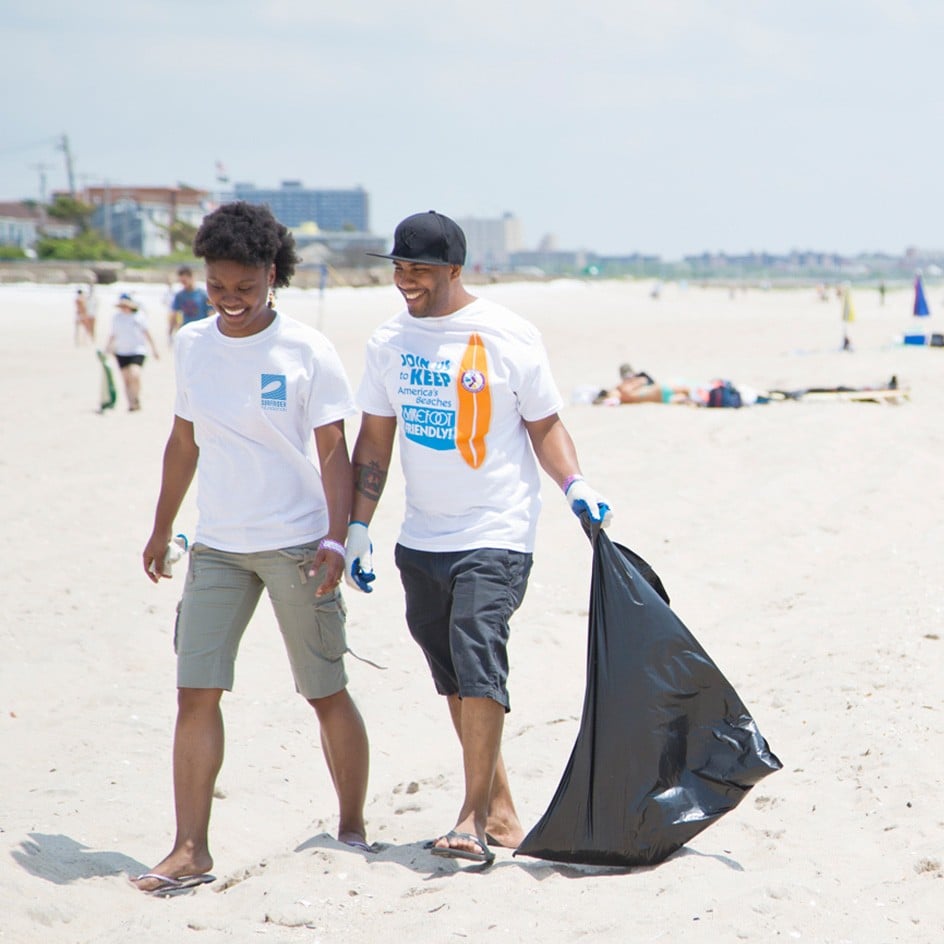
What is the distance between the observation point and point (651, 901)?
3191 millimetres

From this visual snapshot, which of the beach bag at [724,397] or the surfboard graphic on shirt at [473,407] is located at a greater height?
the surfboard graphic on shirt at [473,407]

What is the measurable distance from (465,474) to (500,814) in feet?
3.23

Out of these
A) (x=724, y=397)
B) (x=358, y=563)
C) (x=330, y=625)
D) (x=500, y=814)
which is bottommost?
(x=500, y=814)

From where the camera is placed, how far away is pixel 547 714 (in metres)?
5.17

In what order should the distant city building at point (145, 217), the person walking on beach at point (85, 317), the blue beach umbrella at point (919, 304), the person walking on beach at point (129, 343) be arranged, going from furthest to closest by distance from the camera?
the distant city building at point (145, 217) < the person walking on beach at point (85, 317) < the blue beach umbrella at point (919, 304) < the person walking on beach at point (129, 343)

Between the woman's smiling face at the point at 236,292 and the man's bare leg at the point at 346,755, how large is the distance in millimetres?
1069

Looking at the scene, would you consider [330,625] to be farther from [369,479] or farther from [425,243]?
[425,243]

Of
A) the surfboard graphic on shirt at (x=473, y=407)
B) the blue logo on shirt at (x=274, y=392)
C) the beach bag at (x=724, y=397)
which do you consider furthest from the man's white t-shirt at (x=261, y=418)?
the beach bag at (x=724, y=397)

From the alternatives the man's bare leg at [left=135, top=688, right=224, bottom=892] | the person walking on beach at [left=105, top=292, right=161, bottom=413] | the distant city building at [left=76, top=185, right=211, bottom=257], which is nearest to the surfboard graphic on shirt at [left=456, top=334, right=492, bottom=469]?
the man's bare leg at [left=135, top=688, right=224, bottom=892]

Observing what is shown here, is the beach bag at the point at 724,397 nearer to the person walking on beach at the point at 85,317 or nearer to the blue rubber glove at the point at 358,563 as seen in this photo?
the blue rubber glove at the point at 358,563

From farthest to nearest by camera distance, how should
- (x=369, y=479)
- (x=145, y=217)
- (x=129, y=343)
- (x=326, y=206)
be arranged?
(x=326, y=206) < (x=145, y=217) < (x=129, y=343) < (x=369, y=479)

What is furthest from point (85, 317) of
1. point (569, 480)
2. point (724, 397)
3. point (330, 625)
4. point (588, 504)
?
point (588, 504)

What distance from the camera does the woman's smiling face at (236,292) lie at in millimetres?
3529

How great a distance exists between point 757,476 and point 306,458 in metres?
5.67
